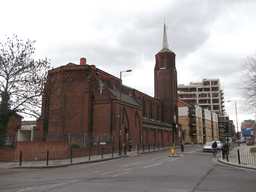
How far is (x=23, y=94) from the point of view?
66.0 feet

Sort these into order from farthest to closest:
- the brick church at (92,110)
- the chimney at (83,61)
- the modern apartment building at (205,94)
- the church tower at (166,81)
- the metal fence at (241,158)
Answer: the modern apartment building at (205,94) → the church tower at (166,81) → the chimney at (83,61) → the brick church at (92,110) → the metal fence at (241,158)

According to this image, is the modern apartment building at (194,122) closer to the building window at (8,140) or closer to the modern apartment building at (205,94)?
the modern apartment building at (205,94)

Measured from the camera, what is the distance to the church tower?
5872 cm

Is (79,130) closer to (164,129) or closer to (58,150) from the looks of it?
(58,150)

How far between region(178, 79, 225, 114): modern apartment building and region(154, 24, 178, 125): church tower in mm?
47539

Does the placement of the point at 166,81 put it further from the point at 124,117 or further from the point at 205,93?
the point at 205,93

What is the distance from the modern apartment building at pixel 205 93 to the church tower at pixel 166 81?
4754 centimetres

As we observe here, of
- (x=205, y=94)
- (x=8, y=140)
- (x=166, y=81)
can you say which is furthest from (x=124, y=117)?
(x=205, y=94)

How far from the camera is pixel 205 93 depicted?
107 metres

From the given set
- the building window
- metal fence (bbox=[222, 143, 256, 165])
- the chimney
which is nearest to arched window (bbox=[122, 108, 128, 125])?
the chimney

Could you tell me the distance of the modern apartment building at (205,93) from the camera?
106m

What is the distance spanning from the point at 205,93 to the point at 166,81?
54343 millimetres

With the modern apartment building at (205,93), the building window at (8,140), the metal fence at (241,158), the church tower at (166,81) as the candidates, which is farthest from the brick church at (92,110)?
the modern apartment building at (205,93)

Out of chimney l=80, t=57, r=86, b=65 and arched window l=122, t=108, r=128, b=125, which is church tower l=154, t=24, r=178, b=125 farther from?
arched window l=122, t=108, r=128, b=125
